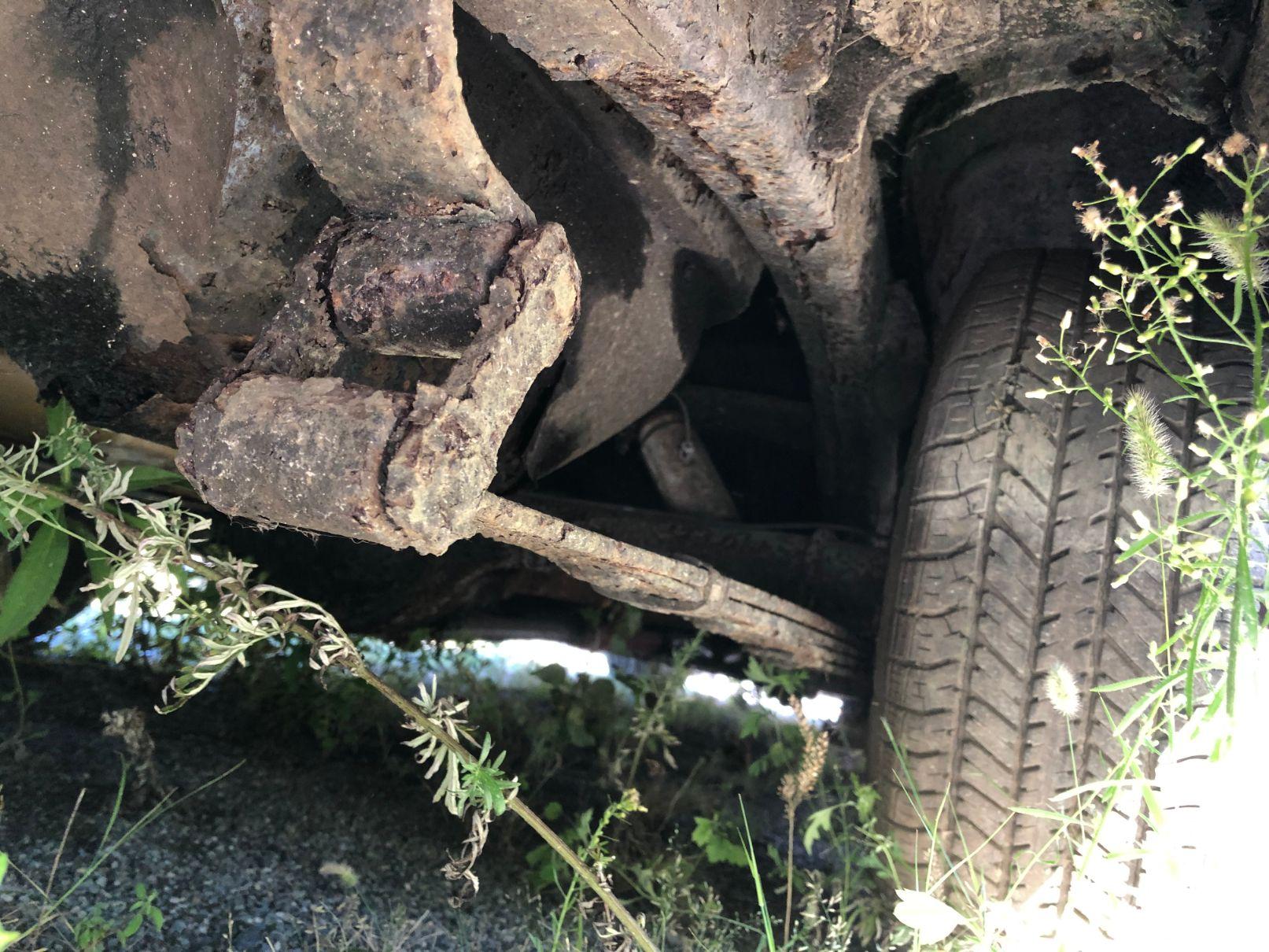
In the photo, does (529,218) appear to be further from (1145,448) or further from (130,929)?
(130,929)

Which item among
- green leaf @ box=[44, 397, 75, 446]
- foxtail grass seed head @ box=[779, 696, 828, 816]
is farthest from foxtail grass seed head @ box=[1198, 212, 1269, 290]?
green leaf @ box=[44, 397, 75, 446]

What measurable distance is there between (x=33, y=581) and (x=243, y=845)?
0.58m

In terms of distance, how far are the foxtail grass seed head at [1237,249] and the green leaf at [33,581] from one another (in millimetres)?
1588

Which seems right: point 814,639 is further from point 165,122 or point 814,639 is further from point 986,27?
point 165,122

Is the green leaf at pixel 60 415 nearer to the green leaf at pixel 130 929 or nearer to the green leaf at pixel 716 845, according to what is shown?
the green leaf at pixel 130 929

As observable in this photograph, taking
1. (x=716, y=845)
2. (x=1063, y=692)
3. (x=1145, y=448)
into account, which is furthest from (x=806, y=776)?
(x=1145, y=448)

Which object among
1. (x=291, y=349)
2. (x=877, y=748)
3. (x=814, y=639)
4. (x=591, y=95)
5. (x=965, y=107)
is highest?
(x=965, y=107)

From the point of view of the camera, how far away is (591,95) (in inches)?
59.8

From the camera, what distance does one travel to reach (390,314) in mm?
1135

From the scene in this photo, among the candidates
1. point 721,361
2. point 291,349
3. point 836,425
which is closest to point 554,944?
point 291,349

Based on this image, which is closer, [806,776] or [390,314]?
[390,314]

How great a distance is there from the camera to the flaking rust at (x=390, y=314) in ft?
3.35

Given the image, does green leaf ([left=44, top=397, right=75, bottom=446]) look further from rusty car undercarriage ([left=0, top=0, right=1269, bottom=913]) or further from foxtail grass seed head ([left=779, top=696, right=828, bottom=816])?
foxtail grass seed head ([left=779, top=696, right=828, bottom=816])

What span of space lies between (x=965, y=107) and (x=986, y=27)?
202 millimetres
